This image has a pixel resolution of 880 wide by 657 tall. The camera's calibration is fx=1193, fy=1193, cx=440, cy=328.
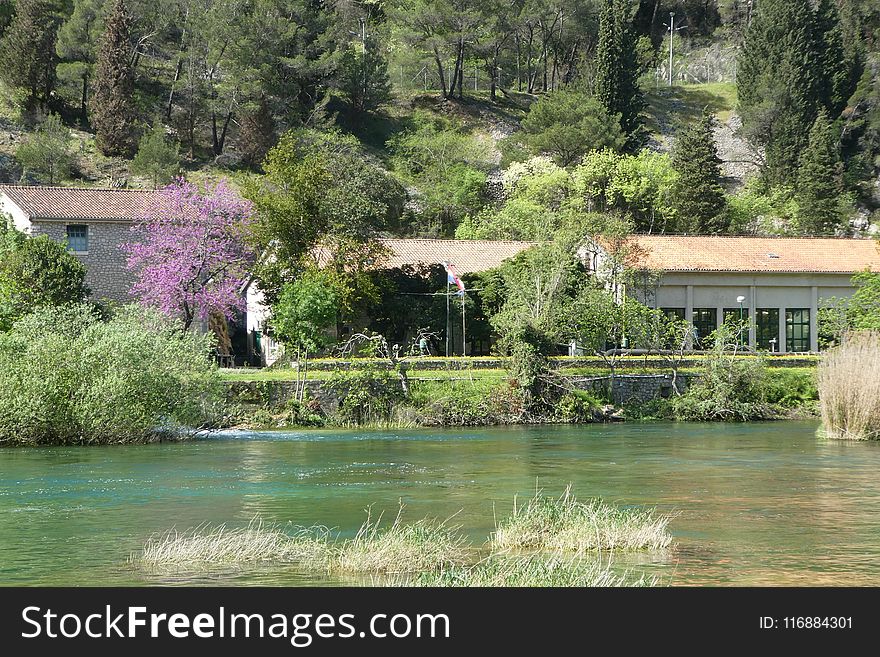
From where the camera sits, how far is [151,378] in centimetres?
3650

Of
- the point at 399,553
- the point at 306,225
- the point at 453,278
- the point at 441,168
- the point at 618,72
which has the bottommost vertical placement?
the point at 399,553

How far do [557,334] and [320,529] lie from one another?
85.6 ft

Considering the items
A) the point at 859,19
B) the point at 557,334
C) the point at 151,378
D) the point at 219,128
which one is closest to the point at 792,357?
the point at 557,334

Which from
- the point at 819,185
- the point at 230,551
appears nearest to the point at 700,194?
the point at 819,185

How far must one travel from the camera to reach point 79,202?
5747cm

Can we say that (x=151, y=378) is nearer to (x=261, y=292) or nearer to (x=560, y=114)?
(x=261, y=292)

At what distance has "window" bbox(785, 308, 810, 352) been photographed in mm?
58281

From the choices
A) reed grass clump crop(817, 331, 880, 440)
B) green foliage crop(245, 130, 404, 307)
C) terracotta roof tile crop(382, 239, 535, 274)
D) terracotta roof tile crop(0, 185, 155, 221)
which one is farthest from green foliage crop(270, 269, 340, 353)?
reed grass clump crop(817, 331, 880, 440)

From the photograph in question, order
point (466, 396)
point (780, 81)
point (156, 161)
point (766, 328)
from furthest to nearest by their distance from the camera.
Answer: point (780, 81) < point (156, 161) < point (766, 328) < point (466, 396)

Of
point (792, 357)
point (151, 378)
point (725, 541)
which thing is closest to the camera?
point (725, 541)

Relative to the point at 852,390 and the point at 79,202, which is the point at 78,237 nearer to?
the point at 79,202

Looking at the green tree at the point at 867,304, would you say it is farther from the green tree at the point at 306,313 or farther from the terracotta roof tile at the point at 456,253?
the green tree at the point at 306,313

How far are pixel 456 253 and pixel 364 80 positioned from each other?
4551 centimetres

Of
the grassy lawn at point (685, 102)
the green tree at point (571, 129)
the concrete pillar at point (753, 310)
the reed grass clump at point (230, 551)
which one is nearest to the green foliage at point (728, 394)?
the concrete pillar at point (753, 310)
